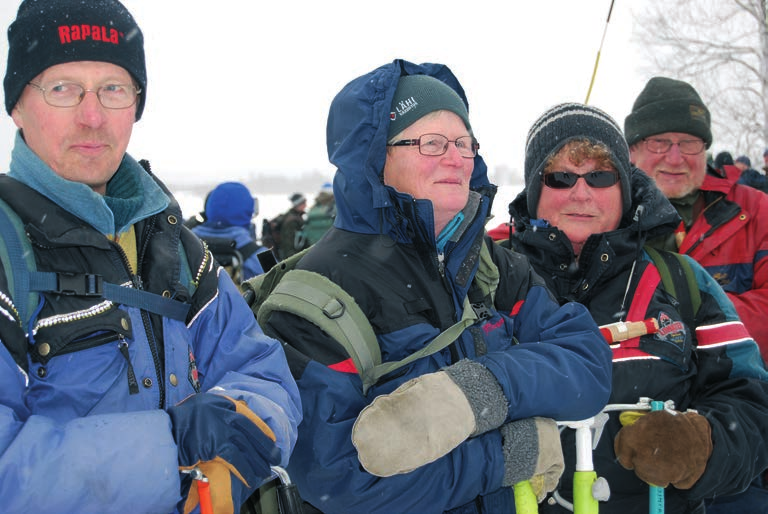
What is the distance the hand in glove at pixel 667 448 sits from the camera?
93.6 inches

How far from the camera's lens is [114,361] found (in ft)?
5.70

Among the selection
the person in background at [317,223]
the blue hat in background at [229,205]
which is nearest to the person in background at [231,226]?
the blue hat in background at [229,205]

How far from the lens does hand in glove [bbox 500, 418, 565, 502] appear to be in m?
2.01

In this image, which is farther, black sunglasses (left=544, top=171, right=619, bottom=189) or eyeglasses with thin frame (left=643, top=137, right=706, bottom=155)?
eyeglasses with thin frame (left=643, top=137, right=706, bottom=155)

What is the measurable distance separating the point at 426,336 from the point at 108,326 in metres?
1.00

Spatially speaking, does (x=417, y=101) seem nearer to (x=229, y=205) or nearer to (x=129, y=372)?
(x=129, y=372)

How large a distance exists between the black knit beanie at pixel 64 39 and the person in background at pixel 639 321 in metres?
1.93

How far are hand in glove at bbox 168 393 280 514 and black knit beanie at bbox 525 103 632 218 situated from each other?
80.0 inches

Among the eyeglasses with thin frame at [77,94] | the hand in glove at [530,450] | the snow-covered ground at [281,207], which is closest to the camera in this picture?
the eyeglasses with thin frame at [77,94]

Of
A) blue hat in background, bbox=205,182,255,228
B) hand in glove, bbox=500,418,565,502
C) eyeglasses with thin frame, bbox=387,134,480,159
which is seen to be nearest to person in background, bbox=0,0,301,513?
hand in glove, bbox=500,418,565,502

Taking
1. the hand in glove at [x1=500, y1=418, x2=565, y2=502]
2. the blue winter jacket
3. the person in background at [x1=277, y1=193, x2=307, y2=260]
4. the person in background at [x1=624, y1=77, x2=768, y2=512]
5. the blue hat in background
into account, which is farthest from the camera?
the person in background at [x1=277, y1=193, x2=307, y2=260]

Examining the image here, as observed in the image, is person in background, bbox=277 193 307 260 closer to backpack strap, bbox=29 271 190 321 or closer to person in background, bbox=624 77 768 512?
person in background, bbox=624 77 768 512

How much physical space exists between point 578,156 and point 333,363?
5.52 ft

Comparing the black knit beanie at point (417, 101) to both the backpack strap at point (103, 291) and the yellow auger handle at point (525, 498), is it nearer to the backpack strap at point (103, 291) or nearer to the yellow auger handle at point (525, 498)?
the backpack strap at point (103, 291)
